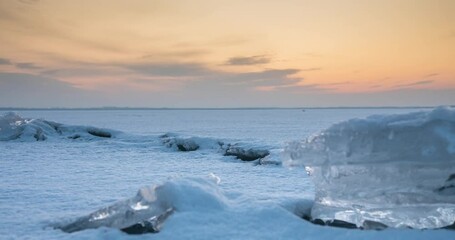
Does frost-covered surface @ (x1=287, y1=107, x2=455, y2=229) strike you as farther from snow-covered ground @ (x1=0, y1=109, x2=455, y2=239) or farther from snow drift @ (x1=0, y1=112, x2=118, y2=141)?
snow drift @ (x1=0, y1=112, x2=118, y2=141)

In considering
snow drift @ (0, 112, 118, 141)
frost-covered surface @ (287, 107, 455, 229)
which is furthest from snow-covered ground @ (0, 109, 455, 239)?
snow drift @ (0, 112, 118, 141)

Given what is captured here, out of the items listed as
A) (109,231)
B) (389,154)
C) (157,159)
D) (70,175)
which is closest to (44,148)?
(157,159)

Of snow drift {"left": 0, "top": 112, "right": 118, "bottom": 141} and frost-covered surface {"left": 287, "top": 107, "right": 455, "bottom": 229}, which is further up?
frost-covered surface {"left": 287, "top": 107, "right": 455, "bottom": 229}

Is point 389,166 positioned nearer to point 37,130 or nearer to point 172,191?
point 172,191

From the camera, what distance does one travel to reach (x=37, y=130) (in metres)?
23.4

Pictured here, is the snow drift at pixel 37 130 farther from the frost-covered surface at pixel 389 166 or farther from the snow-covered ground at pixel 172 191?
the frost-covered surface at pixel 389 166

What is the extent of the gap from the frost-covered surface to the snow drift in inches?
792

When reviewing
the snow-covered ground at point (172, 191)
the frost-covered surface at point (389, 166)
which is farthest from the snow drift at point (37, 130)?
the frost-covered surface at point (389, 166)

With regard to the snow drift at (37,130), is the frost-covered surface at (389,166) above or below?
above

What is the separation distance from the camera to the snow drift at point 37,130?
22750 millimetres

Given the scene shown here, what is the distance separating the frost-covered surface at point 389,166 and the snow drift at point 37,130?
20107 mm

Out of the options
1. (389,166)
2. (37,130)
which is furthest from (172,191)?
(37,130)

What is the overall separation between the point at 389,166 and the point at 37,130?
22.6m

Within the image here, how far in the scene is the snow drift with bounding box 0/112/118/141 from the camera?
22750mm
